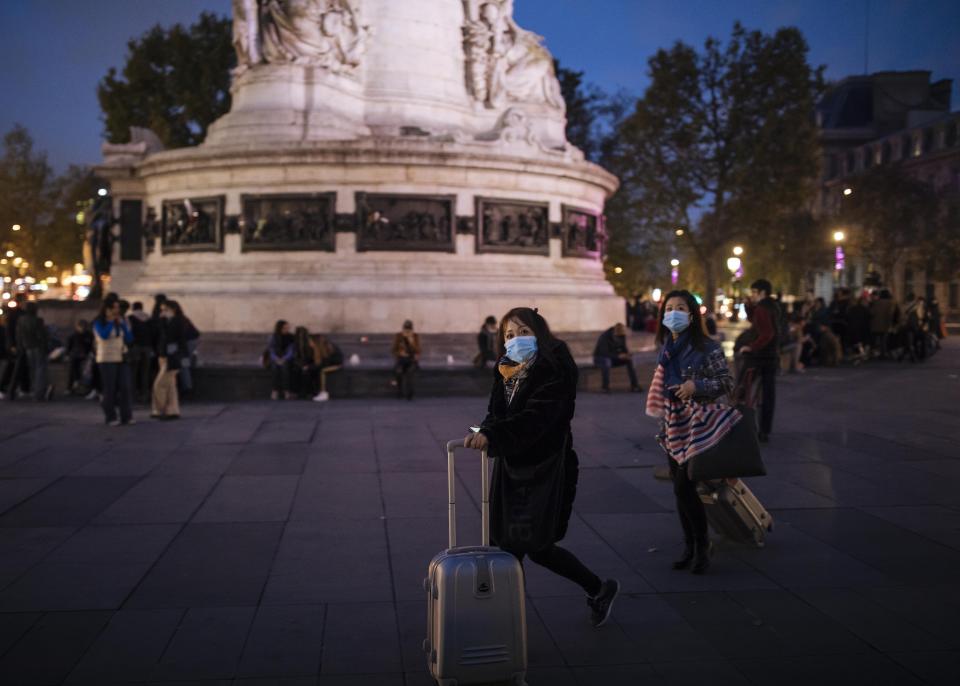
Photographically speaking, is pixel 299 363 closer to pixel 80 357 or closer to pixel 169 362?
pixel 169 362

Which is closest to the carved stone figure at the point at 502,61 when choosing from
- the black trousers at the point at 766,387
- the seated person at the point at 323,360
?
the seated person at the point at 323,360

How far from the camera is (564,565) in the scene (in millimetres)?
5008

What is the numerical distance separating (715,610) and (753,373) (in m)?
5.89

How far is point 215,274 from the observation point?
66.7ft

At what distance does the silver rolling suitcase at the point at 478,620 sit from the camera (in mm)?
4129

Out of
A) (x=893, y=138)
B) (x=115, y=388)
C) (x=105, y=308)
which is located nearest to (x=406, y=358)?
(x=115, y=388)

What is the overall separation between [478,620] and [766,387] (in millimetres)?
7717

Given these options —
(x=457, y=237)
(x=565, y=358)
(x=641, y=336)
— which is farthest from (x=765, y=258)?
(x=565, y=358)

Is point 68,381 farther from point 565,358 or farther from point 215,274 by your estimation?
point 565,358

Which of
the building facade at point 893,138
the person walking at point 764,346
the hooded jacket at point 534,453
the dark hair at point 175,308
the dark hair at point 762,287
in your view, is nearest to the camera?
the hooded jacket at point 534,453

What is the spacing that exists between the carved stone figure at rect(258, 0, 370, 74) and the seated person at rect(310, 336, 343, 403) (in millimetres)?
7797

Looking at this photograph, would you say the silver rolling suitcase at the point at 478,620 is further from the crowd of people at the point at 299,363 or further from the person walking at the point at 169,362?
the crowd of people at the point at 299,363

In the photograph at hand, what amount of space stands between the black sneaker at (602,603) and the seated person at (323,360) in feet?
36.6

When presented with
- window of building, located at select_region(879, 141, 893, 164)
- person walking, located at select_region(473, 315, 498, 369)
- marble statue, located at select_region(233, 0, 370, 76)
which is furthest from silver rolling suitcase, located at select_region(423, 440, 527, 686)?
window of building, located at select_region(879, 141, 893, 164)
